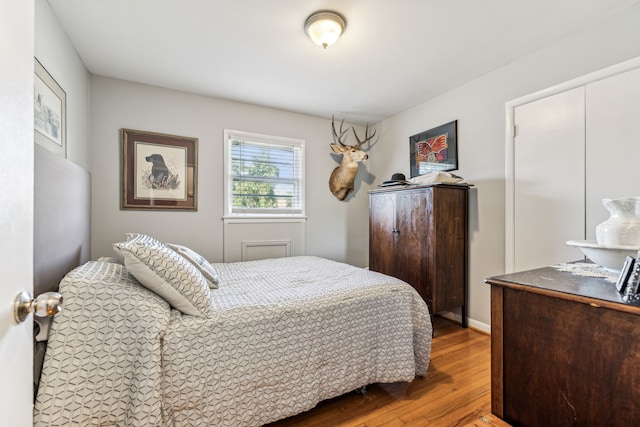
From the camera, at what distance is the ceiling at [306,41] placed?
6.13ft

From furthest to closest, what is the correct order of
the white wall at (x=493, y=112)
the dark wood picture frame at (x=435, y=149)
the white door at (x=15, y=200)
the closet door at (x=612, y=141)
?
the dark wood picture frame at (x=435, y=149), the white wall at (x=493, y=112), the closet door at (x=612, y=141), the white door at (x=15, y=200)

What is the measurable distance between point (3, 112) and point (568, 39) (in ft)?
10.9

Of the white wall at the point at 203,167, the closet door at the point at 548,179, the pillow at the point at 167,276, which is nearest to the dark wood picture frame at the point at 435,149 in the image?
the closet door at the point at 548,179

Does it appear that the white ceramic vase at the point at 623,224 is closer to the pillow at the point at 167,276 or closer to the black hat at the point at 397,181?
the pillow at the point at 167,276

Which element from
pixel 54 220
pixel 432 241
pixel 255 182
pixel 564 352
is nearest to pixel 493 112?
pixel 432 241

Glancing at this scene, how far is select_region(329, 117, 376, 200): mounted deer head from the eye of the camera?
3.77 meters

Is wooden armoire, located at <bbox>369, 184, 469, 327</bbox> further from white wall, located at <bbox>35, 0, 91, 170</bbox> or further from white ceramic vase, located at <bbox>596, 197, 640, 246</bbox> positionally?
white wall, located at <bbox>35, 0, 91, 170</bbox>

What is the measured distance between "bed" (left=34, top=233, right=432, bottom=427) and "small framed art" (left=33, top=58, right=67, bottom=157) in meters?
1.00

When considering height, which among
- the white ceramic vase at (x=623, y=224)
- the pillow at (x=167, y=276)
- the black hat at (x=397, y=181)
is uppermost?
the black hat at (x=397, y=181)

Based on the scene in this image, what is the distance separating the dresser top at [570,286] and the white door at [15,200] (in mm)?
1405

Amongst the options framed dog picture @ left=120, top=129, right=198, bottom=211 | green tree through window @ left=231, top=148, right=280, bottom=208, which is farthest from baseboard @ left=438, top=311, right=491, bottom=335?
framed dog picture @ left=120, top=129, right=198, bottom=211

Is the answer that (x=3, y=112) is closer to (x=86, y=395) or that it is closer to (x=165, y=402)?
(x=86, y=395)

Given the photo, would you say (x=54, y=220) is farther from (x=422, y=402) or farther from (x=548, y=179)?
(x=548, y=179)

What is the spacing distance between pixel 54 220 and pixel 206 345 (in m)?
1.03
